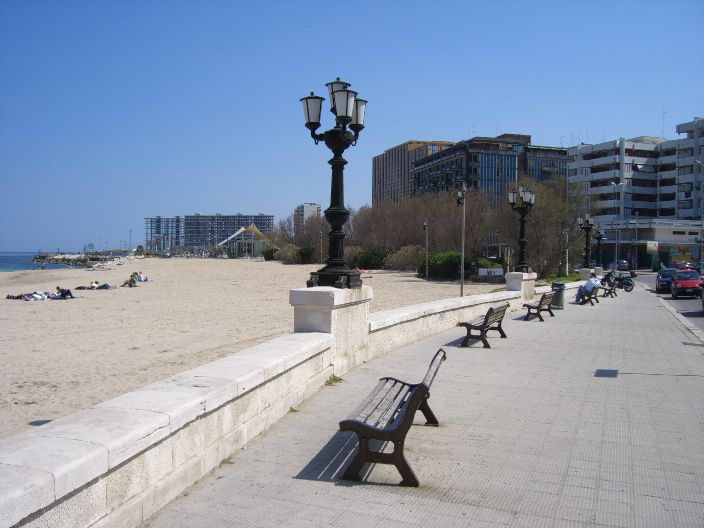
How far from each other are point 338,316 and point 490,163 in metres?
111

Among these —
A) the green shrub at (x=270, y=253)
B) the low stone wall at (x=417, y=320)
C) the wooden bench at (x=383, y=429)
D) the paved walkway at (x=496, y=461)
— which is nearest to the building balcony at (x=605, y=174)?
the green shrub at (x=270, y=253)

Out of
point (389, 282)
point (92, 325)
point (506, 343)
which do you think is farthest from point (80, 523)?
point (389, 282)

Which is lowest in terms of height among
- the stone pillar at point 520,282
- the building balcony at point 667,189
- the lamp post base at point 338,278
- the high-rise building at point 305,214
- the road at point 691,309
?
the road at point 691,309

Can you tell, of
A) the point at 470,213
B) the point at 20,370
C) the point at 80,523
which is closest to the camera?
the point at 80,523

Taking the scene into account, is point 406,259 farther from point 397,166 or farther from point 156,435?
point 397,166

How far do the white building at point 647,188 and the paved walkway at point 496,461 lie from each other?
79227mm

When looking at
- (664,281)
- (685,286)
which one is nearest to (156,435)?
(685,286)

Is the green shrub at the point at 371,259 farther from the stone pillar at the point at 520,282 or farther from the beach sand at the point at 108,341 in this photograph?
the stone pillar at the point at 520,282

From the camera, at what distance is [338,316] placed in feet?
24.8

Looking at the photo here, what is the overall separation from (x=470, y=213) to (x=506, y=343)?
114 ft

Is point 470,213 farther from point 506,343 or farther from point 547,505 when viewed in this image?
point 547,505

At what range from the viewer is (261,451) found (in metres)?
4.88

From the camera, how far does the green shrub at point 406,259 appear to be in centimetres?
5006

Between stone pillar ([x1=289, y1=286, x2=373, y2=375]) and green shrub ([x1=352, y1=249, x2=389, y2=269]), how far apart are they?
155ft
